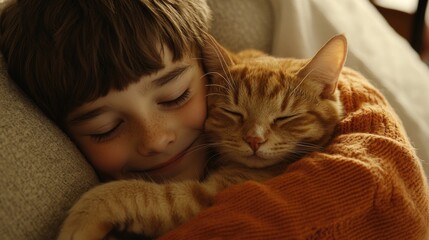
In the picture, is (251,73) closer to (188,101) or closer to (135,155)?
(188,101)

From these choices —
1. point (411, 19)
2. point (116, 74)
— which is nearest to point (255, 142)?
point (116, 74)

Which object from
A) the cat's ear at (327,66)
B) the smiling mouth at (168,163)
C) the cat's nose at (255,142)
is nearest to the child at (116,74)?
the smiling mouth at (168,163)

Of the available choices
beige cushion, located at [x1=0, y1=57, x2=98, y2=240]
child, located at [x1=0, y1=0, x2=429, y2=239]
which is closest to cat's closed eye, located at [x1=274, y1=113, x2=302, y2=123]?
child, located at [x1=0, y1=0, x2=429, y2=239]

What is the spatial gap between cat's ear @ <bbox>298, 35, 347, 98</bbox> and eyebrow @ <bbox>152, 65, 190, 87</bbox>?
0.32m

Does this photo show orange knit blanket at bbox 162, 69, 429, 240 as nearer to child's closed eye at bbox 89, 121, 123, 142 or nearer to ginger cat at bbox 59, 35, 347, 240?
ginger cat at bbox 59, 35, 347, 240

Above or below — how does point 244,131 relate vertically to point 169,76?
below

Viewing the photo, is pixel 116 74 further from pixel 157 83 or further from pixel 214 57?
pixel 214 57

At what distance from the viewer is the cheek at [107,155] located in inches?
46.3

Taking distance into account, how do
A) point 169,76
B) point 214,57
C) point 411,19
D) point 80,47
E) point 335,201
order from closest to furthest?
point 335,201 < point 80,47 < point 169,76 < point 214,57 < point 411,19

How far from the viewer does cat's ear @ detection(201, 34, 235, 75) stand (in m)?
1.25

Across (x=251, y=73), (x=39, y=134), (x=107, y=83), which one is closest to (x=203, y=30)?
(x=251, y=73)

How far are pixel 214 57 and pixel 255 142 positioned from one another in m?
0.28

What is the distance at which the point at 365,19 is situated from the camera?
5.73ft

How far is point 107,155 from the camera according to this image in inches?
46.5
